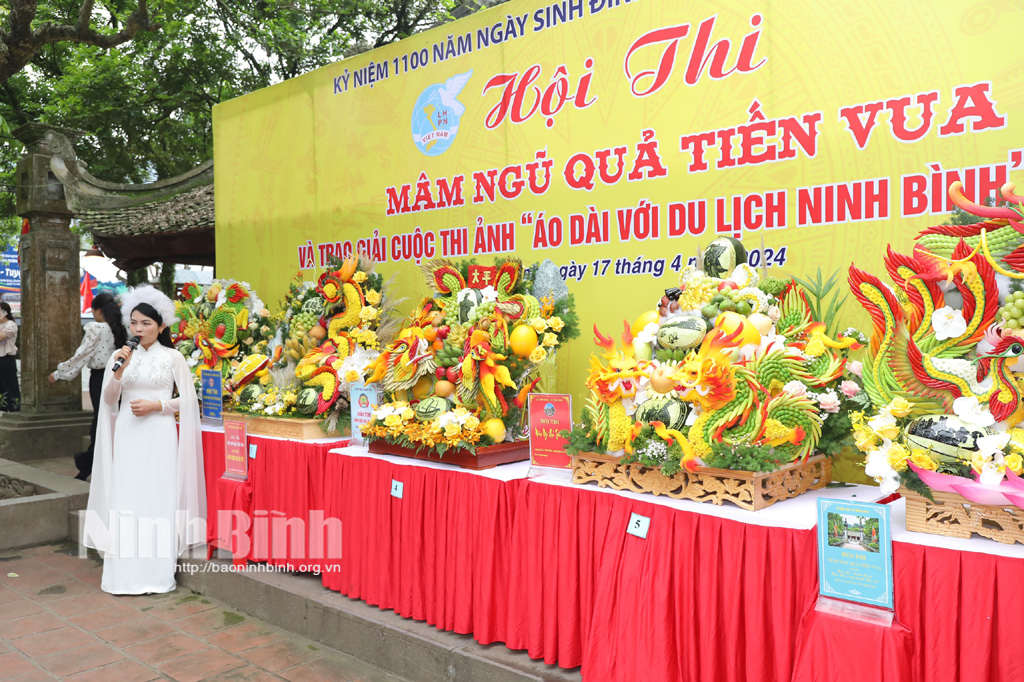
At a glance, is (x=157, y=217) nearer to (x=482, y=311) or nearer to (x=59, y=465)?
(x=59, y=465)

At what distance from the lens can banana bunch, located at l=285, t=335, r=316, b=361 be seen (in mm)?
3922

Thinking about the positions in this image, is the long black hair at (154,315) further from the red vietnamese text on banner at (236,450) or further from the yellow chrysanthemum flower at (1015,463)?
the yellow chrysanthemum flower at (1015,463)

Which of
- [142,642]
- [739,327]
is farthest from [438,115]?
[142,642]

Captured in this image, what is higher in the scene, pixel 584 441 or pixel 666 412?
pixel 666 412

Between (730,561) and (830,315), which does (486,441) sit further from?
(830,315)

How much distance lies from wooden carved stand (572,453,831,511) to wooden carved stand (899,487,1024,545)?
0.38 m

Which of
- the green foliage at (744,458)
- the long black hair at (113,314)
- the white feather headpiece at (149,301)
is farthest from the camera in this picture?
the long black hair at (113,314)

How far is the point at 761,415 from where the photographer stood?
2.20 metres

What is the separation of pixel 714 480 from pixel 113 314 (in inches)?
173

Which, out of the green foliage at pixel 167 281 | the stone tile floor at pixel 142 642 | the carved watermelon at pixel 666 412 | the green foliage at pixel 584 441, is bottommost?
the stone tile floor at pixel 142 642

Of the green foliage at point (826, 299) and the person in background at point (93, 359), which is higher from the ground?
the green foliage at point (826, 299)

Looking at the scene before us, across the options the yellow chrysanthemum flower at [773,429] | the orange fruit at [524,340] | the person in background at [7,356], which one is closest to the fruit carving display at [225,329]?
the orange fruit at [524,340]

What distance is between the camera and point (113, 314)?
16.8ft

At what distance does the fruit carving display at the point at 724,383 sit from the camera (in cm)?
221
